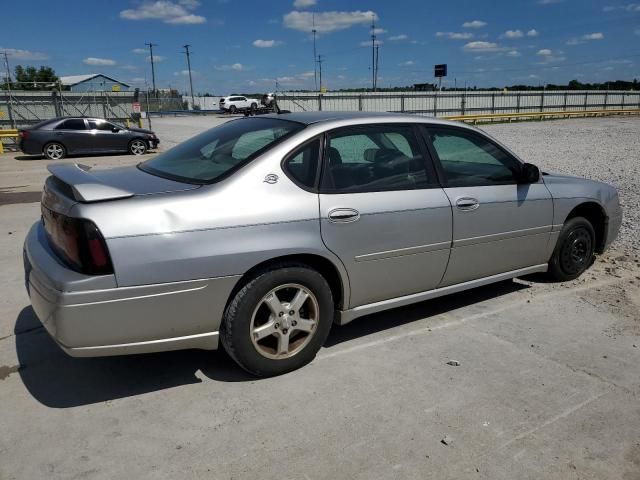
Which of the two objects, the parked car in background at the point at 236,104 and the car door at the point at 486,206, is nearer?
the car door at the point at 486,206

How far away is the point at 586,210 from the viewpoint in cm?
509

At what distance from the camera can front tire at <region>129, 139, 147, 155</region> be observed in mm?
18297

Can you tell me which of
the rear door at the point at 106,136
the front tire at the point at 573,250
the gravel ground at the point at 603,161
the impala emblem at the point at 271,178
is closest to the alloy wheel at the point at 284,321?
the impala emblem at the point at 271,178

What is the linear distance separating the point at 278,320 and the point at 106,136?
1664 cm

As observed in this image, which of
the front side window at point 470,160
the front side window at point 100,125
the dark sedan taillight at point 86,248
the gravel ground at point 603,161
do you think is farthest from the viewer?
the front side window at point 100,125

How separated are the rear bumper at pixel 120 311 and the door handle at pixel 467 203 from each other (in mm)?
1813

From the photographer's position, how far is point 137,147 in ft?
60.5

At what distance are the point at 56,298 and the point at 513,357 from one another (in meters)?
2.87

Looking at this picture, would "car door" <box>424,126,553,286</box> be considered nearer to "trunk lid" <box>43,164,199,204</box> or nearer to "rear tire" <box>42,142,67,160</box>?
"trunk lid" <box>43,164,199,204</box>

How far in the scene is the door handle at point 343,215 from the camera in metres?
3.32

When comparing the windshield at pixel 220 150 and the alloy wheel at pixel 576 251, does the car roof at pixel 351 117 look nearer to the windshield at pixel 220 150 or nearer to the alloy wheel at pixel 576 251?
the windshield at pixel 220 150

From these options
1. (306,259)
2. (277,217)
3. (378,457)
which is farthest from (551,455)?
(277,217)

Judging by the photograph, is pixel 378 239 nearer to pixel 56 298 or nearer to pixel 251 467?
pixel 251 467

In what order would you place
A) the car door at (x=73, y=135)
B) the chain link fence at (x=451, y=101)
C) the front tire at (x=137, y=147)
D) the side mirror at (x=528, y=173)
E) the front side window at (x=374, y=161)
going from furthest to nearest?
the chain link fence at (x=451, y=101)
the front tire at (x=137, y=147)
the car door at (x=73, y=135)
the side mirror at (x=528, y=173)
the front side window at (x=374, y=161)
